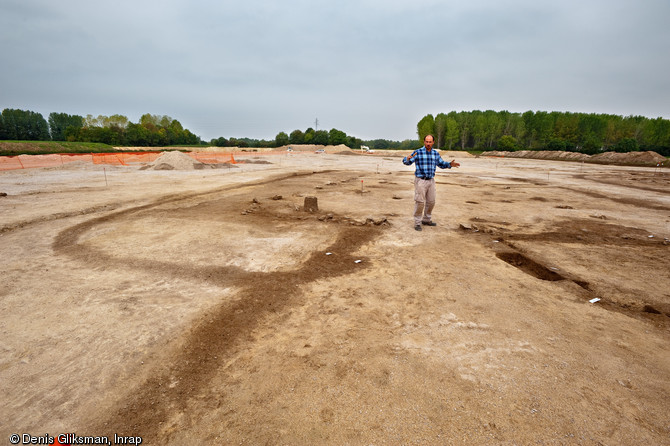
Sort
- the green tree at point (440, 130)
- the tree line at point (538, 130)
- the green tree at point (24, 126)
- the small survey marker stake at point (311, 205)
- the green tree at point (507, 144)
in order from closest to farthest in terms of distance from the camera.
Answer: the small survey marker stake at point (311, 205) < the green tree at point (507, 144) < the tree line at point (538, 130) < the green tree at point (24, 126) < the green tree at point (440, 130)

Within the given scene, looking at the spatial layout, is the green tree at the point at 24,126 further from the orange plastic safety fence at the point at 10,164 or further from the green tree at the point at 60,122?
the orange plastic safety fence at the point at 10,164

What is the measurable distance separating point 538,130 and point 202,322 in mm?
93420

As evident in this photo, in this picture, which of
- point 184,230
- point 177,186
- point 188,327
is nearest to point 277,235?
point 184,230

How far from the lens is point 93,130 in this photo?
67562 mm

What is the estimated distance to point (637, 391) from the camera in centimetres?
259

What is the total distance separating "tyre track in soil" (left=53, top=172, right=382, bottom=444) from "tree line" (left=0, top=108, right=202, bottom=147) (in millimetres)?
78520

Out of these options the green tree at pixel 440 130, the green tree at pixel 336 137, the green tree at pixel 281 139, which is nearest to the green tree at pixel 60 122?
the green tree at pixel 281 139

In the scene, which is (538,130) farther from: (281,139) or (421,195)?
(421,195)

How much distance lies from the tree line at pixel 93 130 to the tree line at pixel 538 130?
71.2m

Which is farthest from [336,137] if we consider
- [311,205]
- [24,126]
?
[24,126]

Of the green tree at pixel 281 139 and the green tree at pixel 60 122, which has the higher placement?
the green tree at pixel 60 122

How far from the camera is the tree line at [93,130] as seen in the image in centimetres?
6838

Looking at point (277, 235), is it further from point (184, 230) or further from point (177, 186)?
point (177, 186)

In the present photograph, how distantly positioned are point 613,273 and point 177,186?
15.9 m
